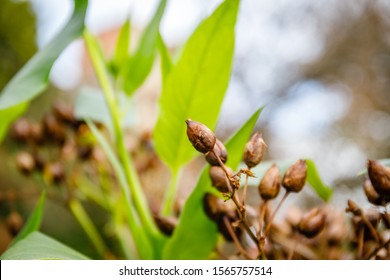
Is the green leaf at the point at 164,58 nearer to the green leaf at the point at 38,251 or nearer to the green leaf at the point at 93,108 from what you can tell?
the green leaf at the point at 93,108

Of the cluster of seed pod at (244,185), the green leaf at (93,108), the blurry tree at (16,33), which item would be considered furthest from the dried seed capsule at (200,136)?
the blurry tree at (16,33)

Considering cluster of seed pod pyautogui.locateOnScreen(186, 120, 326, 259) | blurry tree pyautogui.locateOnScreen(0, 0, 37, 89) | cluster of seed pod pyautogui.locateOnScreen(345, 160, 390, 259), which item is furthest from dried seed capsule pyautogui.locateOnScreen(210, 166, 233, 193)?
blurry tree pyautogui.locateOnScreen(0, 0, 37, 89)

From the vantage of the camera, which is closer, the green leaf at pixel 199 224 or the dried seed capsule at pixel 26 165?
the green leaf at pixel 199 224

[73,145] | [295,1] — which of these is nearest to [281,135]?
[295,1]

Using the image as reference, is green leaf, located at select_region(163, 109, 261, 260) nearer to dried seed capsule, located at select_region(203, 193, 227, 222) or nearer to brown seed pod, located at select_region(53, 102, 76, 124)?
dried seed capsule, located at select_region(203, 193, 227, 222)
